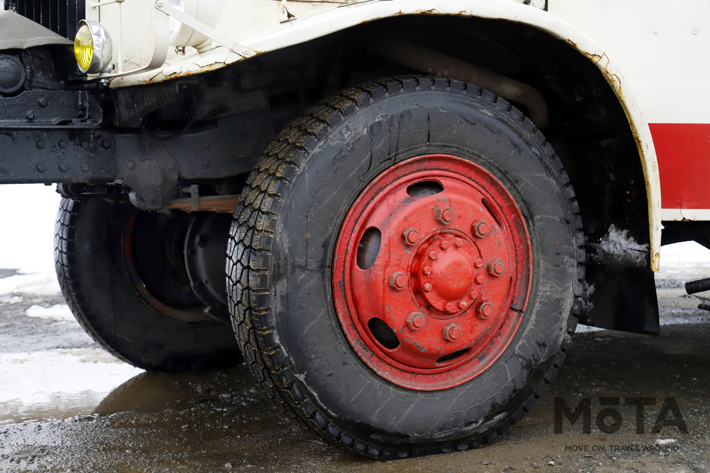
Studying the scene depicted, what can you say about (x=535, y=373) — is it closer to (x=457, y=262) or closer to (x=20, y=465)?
(x=457, y=262)

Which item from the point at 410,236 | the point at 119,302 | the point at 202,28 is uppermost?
the point at 202,28

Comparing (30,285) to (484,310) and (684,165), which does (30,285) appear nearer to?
(484,310)

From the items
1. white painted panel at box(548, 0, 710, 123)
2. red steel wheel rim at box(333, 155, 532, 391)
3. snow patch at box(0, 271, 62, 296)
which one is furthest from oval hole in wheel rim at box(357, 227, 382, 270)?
snow patch at box(0, 271, 62, 296)

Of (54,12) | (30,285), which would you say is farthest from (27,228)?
(54,12)

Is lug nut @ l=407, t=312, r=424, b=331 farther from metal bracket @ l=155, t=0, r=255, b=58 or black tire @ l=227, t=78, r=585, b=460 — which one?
metal bracket @ l=155, t=0, r=255, b=58

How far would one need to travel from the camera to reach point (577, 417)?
2.74 meters

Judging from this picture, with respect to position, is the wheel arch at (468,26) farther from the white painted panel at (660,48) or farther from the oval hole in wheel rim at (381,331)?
the oval hole in wheel rim at (381,331)

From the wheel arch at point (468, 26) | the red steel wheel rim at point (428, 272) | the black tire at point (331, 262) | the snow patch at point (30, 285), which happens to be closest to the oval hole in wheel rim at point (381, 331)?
the red steel wheel rim at point (428, 272)

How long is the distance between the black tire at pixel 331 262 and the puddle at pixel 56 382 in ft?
4.53

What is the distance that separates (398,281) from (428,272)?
103mm

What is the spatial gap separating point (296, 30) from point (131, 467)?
152 cm

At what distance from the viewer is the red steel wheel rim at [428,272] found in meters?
2.17

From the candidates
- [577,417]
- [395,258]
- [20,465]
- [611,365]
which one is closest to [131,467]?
[20,465]

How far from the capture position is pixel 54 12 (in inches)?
95.7
